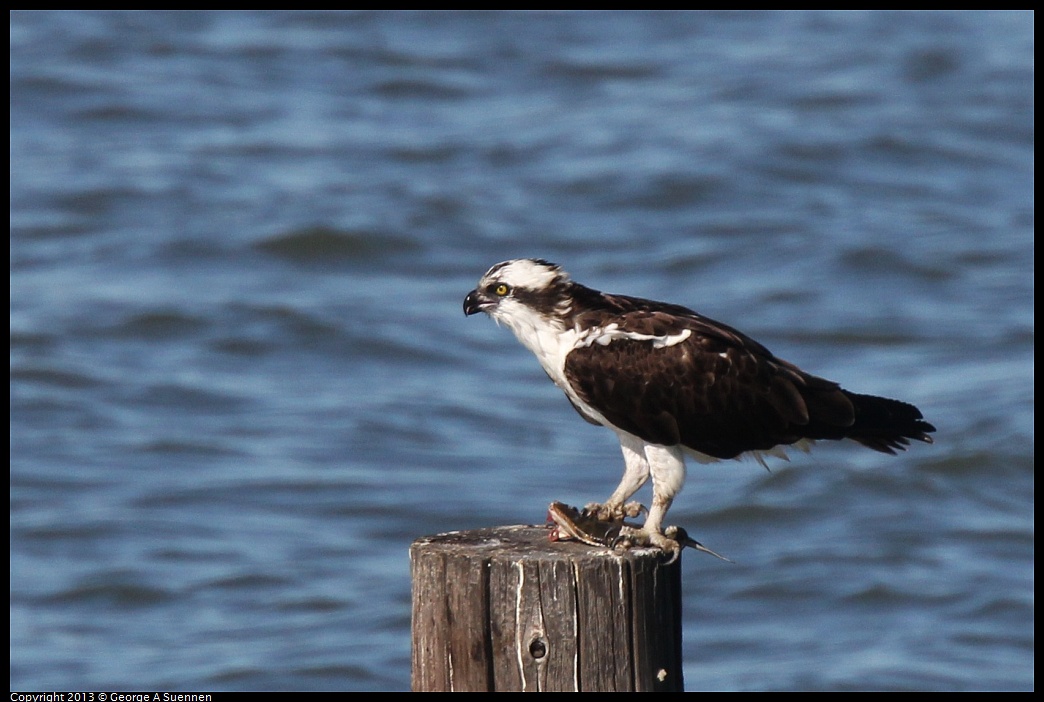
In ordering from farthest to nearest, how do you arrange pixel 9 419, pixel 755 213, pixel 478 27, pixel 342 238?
pixel 478 27
pixel 755 213
pixel 342 238
pixel 9 419

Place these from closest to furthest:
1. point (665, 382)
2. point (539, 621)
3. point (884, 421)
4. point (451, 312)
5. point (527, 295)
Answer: point (539, 621), point (665, 382), point (527, 295), point (884, 421), point (451, 312)

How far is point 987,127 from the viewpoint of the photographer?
28812 mm

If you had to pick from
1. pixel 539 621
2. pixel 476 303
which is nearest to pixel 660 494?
pixel 476 303

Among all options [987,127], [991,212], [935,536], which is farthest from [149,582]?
[987,127]

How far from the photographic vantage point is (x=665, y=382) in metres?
6.80

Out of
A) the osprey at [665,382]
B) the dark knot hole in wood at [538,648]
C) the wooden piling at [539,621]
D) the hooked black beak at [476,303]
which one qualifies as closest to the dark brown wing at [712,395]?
the osprey at [665,382]

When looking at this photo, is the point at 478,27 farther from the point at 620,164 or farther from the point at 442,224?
the point at 442,224

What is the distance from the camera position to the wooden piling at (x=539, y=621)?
5504 millimetres

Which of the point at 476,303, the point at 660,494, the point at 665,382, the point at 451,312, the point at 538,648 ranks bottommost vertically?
the point at 538,648

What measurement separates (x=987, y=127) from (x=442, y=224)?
36.8 ft

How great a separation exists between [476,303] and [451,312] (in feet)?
44.4

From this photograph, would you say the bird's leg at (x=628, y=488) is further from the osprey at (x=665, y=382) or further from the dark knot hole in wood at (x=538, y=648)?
the dark knot hole in wood at (x=538, y=648)

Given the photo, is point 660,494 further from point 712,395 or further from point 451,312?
point 451,312

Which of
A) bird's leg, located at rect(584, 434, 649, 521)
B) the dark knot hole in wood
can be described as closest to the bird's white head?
bird's leg, located at rect(584, 434, 649, 521)
